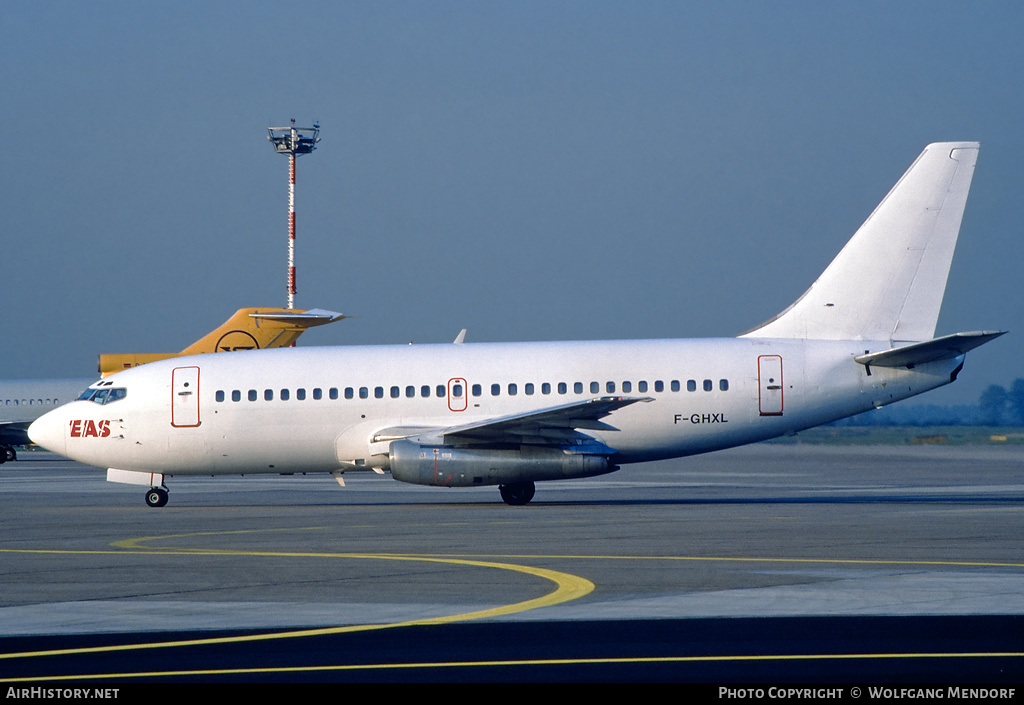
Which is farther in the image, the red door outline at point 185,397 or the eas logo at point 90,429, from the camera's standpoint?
the eas logo at point 90,429

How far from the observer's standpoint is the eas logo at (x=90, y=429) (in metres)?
30.1

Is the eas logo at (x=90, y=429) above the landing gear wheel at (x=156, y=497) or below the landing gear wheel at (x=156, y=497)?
above

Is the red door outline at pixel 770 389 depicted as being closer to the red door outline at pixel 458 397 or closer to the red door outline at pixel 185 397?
the red door outline at pixel 458 397

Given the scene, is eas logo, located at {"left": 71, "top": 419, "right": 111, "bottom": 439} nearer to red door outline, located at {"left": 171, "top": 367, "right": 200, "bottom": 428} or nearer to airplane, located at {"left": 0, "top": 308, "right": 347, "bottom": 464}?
red door outline, located at {"left": 171, "top": 367, "right": 200, "bottom": 428}

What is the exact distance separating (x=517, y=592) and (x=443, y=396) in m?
15.6

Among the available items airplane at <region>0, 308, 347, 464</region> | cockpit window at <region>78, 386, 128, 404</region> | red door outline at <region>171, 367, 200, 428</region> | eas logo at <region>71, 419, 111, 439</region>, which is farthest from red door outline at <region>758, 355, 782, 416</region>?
airplane at <region>0, 308, 347, 464</region>

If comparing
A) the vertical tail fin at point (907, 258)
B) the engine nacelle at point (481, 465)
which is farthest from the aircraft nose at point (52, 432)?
the vertical tail fin at point (907, 258)

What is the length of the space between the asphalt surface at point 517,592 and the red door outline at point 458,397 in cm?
228

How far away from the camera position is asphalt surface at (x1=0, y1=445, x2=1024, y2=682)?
9.45m

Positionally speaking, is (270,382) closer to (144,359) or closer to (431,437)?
(431,437)

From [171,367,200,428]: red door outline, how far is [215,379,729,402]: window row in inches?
23.9

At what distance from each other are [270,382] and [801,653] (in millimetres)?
21539

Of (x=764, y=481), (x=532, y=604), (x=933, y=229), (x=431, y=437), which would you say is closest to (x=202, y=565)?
(x=532, y=604)

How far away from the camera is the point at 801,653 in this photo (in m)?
9.66
